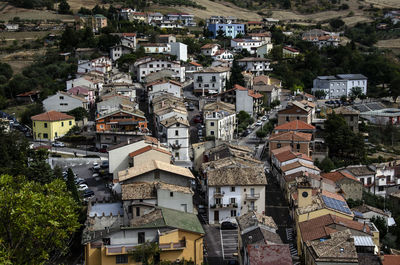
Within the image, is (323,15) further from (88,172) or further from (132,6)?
(88,172)

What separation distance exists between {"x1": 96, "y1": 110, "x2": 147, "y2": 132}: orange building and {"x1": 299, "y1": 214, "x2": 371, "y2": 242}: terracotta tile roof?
20824 mm

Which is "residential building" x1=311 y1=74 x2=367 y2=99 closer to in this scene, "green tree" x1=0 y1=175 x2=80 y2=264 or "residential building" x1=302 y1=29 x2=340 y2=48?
"residential building" x1=302 y1=29 x2=340 y2=48

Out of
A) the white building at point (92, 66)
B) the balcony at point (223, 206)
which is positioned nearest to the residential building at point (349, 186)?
the balcony at point (223, 206)

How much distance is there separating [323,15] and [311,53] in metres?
52.9

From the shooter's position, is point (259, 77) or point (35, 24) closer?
point (259, 77)

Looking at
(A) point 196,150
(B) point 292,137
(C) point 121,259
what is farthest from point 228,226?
(B) point 292,137

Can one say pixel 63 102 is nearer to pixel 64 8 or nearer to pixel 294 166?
pixel 294 166

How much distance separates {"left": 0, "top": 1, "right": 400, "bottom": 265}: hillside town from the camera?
21.6 metres

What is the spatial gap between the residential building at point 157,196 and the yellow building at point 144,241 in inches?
118

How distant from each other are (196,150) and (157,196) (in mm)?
11834

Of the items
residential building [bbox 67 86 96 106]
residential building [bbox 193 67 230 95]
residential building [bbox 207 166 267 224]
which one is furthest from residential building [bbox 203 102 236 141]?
residential building [bbox 207 166 267 224]

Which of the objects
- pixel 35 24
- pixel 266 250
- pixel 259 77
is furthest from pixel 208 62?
pixel 266 250

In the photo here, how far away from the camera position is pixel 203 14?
346 feet

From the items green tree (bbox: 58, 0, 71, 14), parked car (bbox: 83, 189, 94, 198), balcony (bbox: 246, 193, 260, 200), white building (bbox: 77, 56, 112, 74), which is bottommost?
parked car (bbox: 83, 189, 94, 198)
